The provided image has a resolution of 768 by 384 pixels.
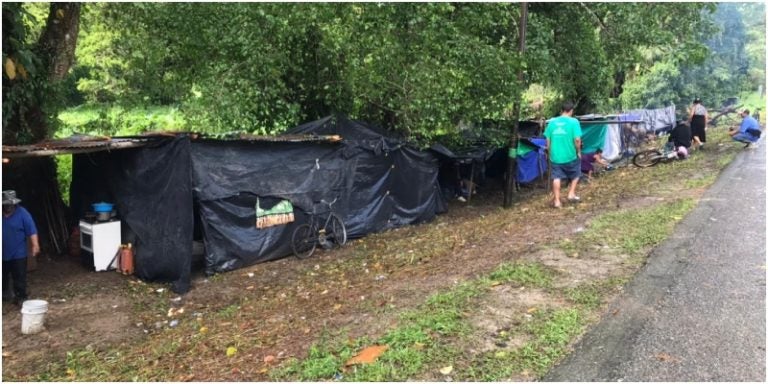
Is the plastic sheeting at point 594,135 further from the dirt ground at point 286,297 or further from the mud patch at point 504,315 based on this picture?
the mud patch at point 504,315

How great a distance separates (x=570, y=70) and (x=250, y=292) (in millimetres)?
11281

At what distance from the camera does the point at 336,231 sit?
983 cm

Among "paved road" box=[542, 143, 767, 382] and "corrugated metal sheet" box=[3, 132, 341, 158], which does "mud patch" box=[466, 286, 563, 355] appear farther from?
"corrugated metal sheet" box=[3, 132, 341, 158]

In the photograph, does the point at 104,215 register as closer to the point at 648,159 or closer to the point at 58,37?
the point at 58,37

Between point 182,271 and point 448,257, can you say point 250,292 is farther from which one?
point 448,257

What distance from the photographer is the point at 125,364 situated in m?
4.96

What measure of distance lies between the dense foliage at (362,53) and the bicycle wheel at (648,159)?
2932mm

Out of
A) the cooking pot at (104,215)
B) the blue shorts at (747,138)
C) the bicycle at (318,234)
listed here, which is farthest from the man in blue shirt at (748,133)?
the cooking pot at (104,215)

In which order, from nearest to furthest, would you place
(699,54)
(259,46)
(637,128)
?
(259,46) → (699,54) → (637,128)

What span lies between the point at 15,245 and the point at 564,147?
26.7ft

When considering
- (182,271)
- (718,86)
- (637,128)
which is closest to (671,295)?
(182,271)

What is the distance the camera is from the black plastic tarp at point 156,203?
770cm

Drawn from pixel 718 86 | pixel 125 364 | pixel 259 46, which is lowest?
pixel 125 364

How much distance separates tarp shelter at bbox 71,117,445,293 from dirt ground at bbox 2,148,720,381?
16.7 inches
